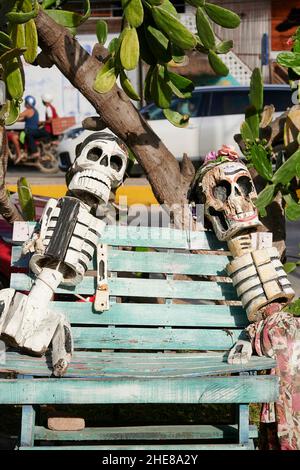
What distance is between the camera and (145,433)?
406 centimetres

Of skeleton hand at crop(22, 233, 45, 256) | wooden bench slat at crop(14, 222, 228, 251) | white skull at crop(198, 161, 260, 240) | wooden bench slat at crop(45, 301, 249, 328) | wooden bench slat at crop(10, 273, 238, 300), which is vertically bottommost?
wooden bench slat at crop(45, 301, 249, 328)

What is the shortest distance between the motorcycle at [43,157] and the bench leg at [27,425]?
15606mm

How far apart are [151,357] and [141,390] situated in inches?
24.0

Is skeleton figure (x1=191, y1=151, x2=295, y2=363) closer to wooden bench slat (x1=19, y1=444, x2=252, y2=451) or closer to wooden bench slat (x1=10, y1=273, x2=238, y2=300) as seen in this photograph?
wooden bench slat (x1=10, y1=273, x2=238, y2=300)

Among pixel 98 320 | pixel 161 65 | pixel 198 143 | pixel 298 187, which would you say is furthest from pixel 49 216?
pixel 198 143

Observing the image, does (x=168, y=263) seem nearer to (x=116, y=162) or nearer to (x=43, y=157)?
(x=116, y=162)

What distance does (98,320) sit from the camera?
457 centimetres

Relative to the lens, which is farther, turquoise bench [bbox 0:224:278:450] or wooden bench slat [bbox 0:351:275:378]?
wooden bench slat [bbox 0:351:275:378]

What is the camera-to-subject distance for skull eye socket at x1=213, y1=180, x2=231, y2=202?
460cm

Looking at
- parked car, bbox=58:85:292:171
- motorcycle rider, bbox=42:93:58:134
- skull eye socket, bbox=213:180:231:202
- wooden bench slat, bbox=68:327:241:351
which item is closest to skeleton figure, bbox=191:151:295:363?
skull eye socket, bbox=213:180:231:202

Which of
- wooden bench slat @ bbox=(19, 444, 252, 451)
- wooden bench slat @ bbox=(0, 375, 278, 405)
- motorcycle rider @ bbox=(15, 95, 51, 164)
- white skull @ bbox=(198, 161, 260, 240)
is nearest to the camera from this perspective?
wooden bench slat @ bbox=(0, 375, 278, 405)

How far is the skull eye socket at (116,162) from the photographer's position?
15.0ft
